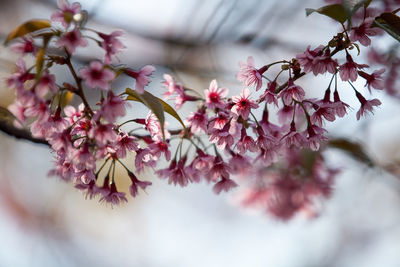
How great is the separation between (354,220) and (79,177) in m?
7.09

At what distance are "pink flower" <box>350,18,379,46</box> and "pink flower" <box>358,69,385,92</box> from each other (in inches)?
10.8

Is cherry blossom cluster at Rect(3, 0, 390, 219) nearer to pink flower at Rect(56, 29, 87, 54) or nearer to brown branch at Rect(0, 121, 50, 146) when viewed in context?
pink flower at Rect(56, 29, 87, 54)

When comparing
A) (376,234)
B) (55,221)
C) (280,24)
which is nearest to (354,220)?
(376,234)

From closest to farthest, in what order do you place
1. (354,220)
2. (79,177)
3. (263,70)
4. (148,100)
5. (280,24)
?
1. (148,100)
2. (79,177)
3. (263,70)
4. (280,24)
5. (354,220)

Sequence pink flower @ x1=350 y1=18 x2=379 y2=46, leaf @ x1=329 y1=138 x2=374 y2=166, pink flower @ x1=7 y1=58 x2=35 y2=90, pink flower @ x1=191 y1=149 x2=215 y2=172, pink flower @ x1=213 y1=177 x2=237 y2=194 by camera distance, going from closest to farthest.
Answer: pink flower @ x1=7 y1=58 x2=35 y2=90 → pink flower @ x1=350 y1=18 x2=379 y2=46 → pink flower @ x1=191 y1=149 x2=215 y2=172 → pink flower @ x1=213 y1=177 x2=237 y2=194 → leaf @ x1=329 y1=138 x2=374 y2=166

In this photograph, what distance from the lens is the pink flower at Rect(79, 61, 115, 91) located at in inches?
57.5

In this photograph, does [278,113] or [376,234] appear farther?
[376,234]

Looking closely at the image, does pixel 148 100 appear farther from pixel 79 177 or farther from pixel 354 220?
pixel 354 220

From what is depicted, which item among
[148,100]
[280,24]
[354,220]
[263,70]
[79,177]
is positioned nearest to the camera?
[148,100]

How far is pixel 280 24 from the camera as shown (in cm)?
478

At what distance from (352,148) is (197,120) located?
1.66 m

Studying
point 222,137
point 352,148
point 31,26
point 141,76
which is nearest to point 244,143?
point 222,137

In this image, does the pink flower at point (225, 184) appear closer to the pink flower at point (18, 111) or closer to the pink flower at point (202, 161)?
the pink flower at point (202, 161)

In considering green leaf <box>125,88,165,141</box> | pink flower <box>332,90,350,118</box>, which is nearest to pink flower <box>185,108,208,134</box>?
green leaf <box>125,88,165,141</box>
